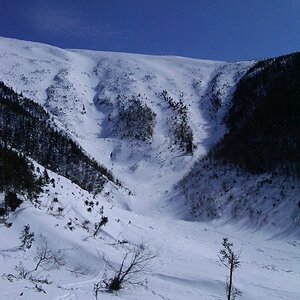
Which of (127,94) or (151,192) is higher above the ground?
(127,94)

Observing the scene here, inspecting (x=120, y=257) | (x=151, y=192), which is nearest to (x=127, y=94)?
(x=151, y=192)

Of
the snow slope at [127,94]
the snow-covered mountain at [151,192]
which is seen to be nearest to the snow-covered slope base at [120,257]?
the snow-covered mountain at [151,192]

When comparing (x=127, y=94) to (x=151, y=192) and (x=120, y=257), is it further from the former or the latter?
(x=120, y=257)

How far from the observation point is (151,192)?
49.3 meters

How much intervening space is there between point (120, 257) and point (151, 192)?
103 feet

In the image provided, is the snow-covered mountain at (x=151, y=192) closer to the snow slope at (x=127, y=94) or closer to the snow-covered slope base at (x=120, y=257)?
the snow-covered slope base at (x=120, y=257)

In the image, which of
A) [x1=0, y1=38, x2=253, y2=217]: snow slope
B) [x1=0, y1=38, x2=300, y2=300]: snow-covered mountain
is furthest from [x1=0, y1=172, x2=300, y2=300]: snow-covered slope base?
[x1=0, y1=38, x2=253, y2=217]: snow slope

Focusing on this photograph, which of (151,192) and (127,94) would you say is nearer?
(151,192)

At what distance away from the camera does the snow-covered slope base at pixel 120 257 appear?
1335 cm

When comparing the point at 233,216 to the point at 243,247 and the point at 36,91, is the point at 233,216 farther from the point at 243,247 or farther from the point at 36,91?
the point at 36,91

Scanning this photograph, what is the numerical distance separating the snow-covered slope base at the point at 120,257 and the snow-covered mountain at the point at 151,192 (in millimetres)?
74

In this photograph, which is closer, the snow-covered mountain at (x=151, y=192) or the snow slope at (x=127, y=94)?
the snow-covered mountain at (x=151, y=192)

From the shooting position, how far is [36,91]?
83375 mm

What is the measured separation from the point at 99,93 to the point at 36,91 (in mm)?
14604
